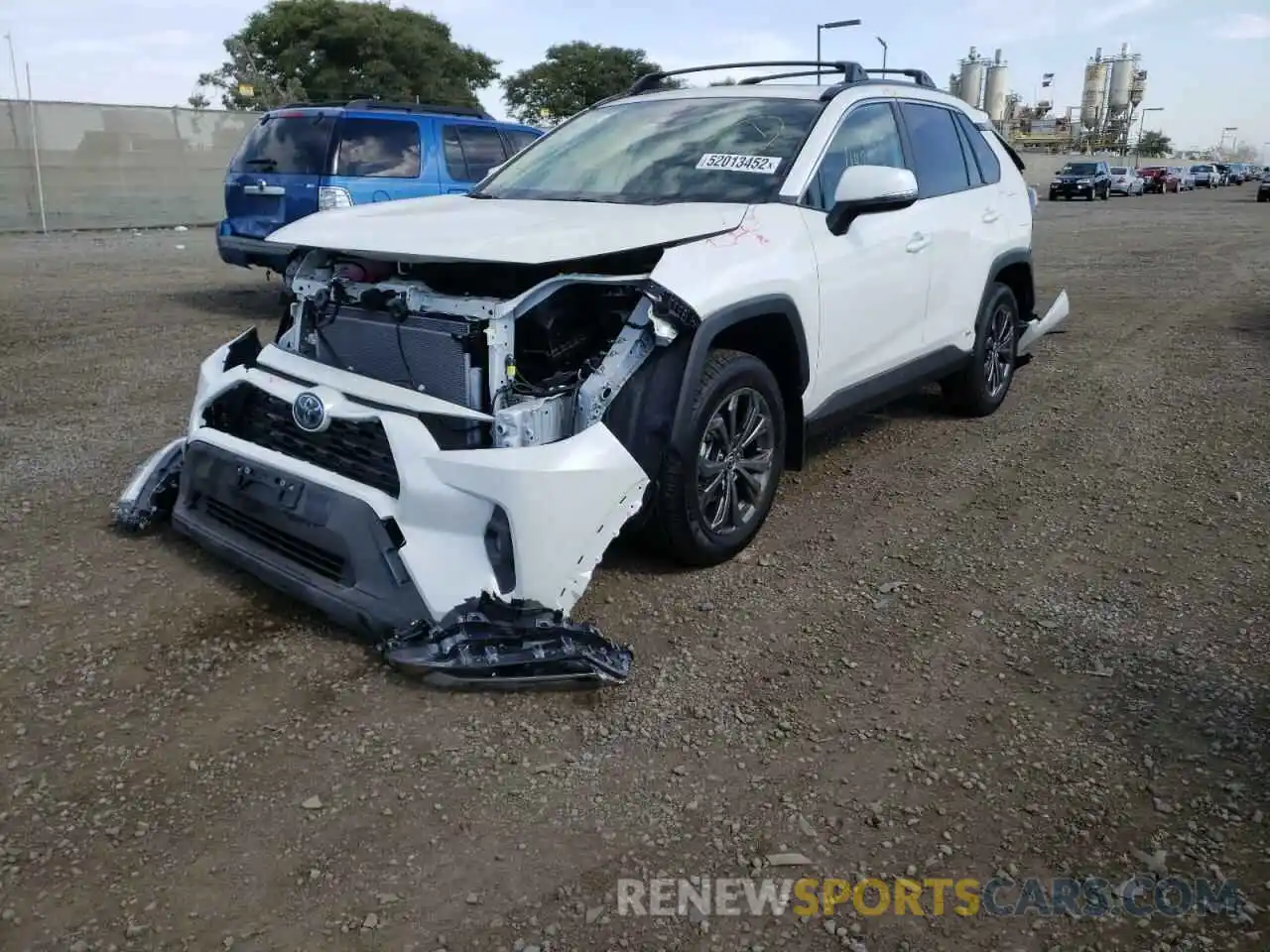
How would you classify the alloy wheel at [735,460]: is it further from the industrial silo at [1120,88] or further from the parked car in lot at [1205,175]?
the industrial silo at [1120,88]

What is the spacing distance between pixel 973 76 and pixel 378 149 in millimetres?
97296

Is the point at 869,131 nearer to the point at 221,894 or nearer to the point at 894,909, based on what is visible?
the point at 894,909

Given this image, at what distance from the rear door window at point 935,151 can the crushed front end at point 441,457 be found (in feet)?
7.69

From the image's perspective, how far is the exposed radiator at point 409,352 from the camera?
136 inches

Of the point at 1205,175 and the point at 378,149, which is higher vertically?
the point at 1205,175

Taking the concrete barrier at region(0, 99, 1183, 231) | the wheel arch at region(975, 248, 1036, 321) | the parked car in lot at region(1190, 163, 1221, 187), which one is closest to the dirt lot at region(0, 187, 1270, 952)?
the wheel arch at region(975, 248, 1036, 321)

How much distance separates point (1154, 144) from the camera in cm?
11619

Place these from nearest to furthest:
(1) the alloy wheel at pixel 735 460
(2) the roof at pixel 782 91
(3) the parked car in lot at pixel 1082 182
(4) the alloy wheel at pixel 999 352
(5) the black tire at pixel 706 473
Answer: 1. (5) the black tire at pixel 706 473
2. (1) the alloy wheel at pixel 735 460
3. (2) the roof at pixel 782 91
4. (4) the alloy wheel at pixel 999 352
5. (3) the parked car in lot at pixel 1082 182

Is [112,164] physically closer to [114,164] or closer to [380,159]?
[114,164]

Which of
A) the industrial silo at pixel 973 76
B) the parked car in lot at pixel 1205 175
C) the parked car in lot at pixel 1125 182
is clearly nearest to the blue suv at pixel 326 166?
the parked car in lot at pixel 1125 182

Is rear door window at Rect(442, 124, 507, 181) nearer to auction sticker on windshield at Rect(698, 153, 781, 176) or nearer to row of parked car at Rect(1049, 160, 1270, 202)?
auction sticker on windshield at Rect(698, 153, 781, 176)

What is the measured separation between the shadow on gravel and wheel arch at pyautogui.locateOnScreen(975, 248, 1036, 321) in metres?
6.54

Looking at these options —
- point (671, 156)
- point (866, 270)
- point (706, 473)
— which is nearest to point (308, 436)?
point (706, 473)

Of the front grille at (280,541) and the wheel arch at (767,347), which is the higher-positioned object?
the wheel arch at (767,347)
